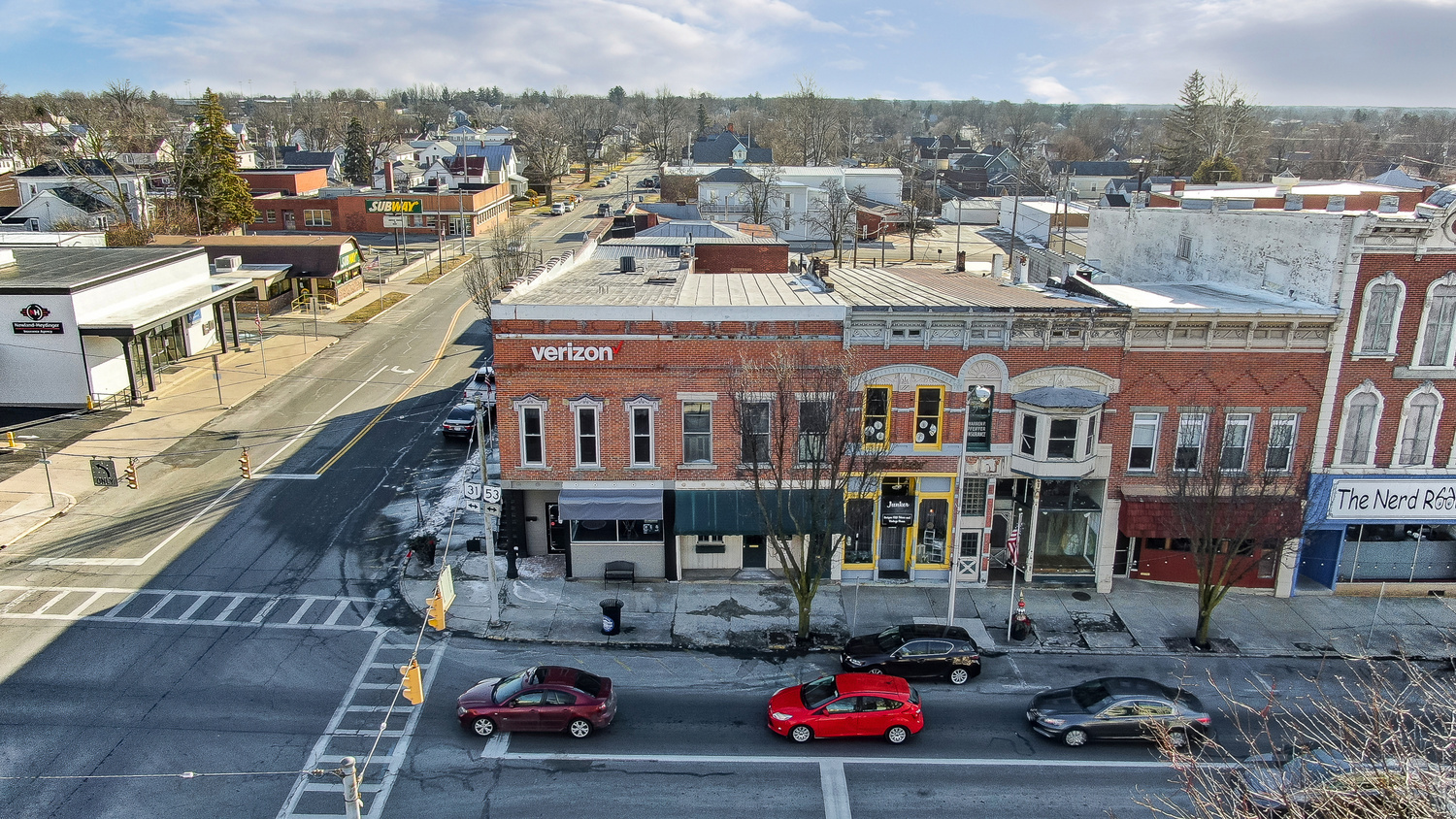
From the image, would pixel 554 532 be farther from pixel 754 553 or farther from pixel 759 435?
pixel 759 435

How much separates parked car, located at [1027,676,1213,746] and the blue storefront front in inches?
400

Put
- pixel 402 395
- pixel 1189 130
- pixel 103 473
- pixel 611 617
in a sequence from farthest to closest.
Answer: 1. pixel 1189 130
2. pixel 402 395
3. pixel 103 473
4. pixel 611 617

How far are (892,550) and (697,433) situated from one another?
286 inches

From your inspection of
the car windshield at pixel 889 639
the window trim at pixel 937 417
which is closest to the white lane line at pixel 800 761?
the car windshield at pixel 889 639

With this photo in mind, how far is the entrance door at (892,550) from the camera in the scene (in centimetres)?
2833

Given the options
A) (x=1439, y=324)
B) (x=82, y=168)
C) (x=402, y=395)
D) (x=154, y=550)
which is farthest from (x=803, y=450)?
(x=82, y=168)

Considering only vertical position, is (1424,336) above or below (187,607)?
above

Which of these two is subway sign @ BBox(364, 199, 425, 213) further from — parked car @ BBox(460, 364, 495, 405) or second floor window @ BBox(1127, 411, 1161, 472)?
second floor window @ BBox(1127, 411, 1161, 472)

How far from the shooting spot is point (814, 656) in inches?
953

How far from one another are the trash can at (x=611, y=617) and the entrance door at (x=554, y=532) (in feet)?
14.9

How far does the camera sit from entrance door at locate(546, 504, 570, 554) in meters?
28.9

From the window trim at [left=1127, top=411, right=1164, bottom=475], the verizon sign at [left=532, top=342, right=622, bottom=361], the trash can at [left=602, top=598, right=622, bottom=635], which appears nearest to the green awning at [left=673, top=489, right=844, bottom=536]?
the trash can at [left=602, top=598, right=622, bottom=635]

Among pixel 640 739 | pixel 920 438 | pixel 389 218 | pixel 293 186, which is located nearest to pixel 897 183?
pixel 389 218

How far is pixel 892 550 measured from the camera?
1121 inches
